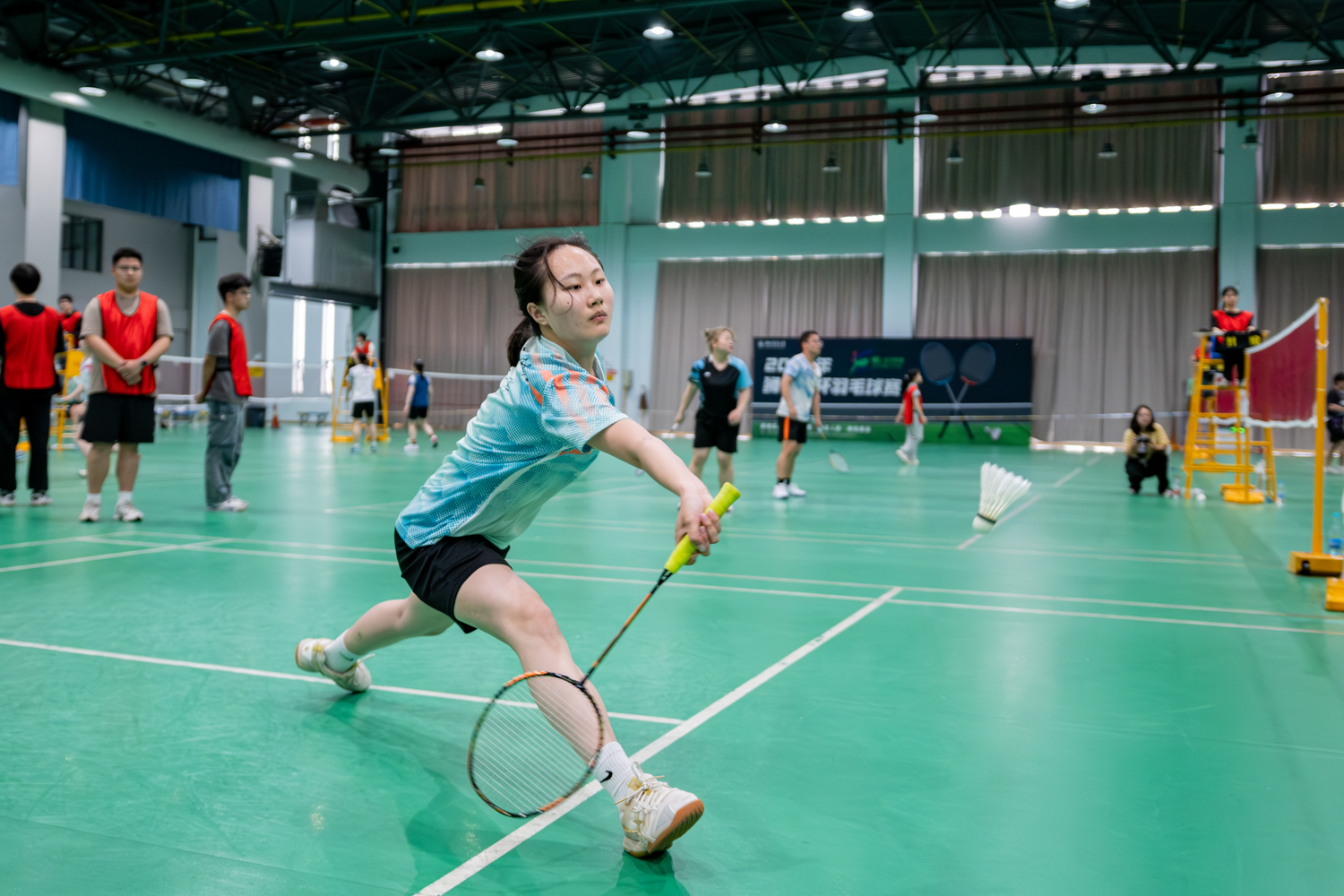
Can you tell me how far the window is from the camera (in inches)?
1212

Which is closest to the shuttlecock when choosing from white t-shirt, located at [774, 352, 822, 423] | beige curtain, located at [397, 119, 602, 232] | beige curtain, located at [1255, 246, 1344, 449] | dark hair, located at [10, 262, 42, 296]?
white t-shirt, located at [774, 352, 822, 423]

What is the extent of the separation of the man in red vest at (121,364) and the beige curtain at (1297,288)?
80.6 ft

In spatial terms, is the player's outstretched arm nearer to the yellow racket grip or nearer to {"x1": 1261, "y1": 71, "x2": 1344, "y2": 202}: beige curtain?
the yellow racket grip

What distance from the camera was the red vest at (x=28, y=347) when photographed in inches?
331

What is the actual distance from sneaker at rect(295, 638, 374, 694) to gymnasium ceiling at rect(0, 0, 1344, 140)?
16.1 m

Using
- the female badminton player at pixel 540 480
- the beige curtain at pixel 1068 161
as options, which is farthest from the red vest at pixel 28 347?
the beige curtain at pixel 1068 161

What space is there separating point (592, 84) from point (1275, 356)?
781 inches

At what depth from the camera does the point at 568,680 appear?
232cm

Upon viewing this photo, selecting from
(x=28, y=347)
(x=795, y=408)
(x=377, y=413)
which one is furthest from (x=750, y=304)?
(x=28, y=347)

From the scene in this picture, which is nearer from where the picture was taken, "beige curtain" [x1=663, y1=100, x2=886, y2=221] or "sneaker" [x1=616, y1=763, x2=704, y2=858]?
"sneaker" [x1=616, y1=763, x2=704, y2=858]

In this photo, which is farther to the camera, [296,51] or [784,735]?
[296,51]

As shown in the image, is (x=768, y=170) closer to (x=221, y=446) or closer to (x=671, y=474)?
(x=221, y=446)

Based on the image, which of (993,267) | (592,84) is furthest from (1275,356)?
(592,84)

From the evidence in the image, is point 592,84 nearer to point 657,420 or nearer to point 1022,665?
point 657,420
